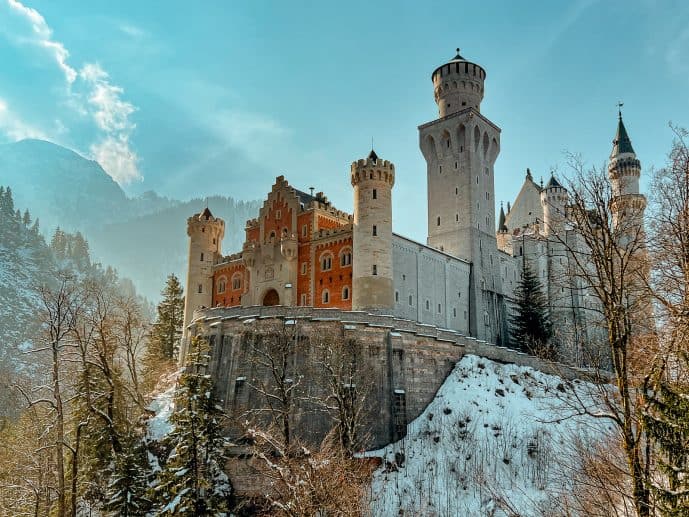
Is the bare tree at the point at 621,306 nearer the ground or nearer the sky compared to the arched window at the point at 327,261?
nearer the ground

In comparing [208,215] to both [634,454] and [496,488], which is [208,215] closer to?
[496,488]

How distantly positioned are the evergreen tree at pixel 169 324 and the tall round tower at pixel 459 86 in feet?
103

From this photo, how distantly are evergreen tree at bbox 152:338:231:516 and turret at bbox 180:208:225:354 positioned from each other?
88.6ft

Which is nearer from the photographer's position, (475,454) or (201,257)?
(475,454)

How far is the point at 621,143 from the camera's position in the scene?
70375mm

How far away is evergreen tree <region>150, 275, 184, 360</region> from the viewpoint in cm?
5603

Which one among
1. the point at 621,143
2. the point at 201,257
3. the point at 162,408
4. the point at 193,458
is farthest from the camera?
the point at 621,143

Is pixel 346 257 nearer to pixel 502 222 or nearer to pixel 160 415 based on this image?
pixel 160 415

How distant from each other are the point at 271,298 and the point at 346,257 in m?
8.47

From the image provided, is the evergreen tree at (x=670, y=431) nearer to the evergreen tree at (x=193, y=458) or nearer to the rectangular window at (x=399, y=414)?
the evergreen tree at (x=193, y=458)

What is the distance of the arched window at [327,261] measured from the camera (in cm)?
4666

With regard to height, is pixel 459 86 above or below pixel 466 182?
above

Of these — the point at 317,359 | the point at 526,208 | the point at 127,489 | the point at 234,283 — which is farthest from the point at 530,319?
the point at 127,489

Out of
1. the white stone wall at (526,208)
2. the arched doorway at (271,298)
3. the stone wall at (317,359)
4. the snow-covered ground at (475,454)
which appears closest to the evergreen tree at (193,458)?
the stone wall at (317,359)
